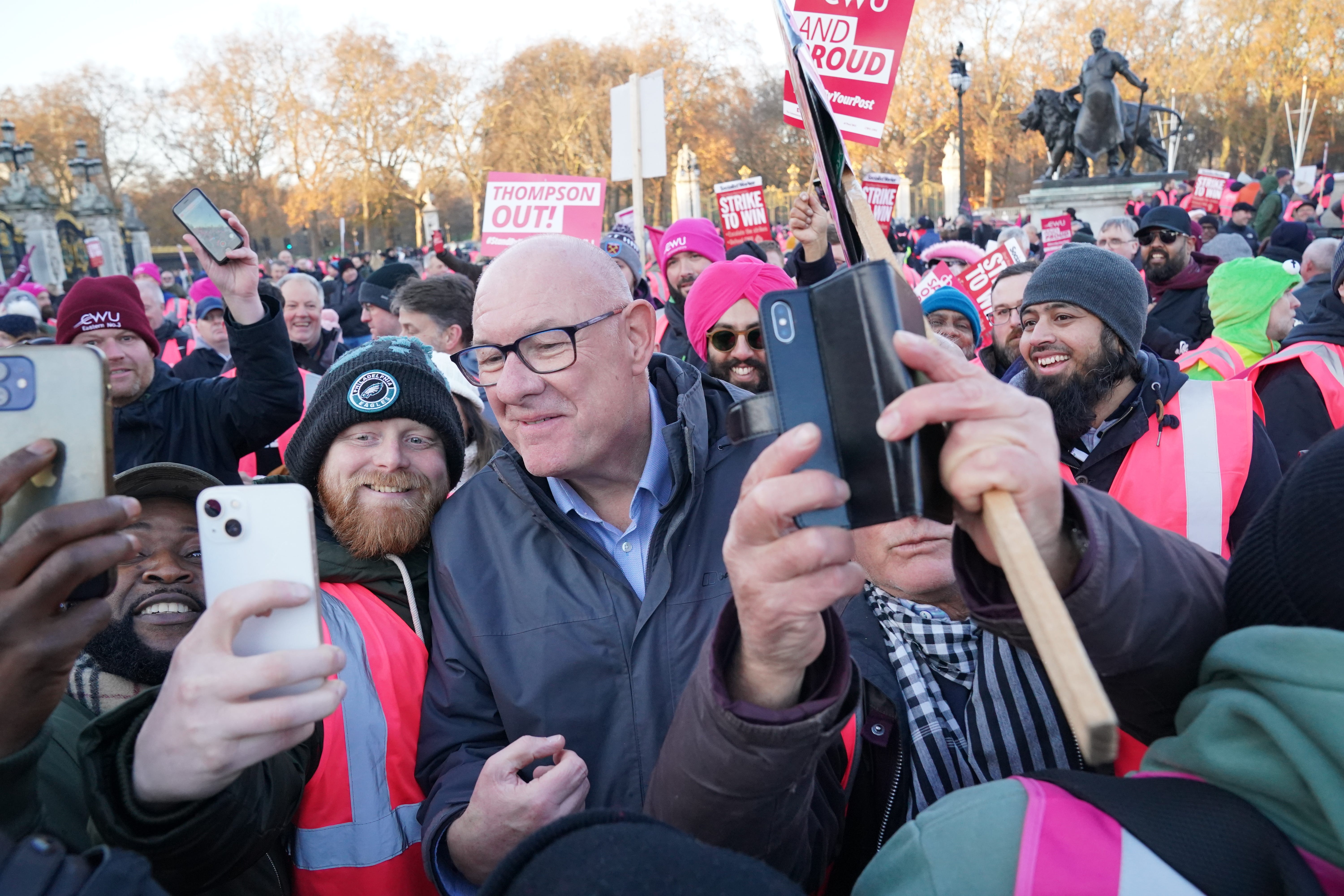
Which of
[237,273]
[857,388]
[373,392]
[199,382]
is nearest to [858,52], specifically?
[237,273]

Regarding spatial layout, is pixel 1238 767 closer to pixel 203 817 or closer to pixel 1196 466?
pixel 203 817

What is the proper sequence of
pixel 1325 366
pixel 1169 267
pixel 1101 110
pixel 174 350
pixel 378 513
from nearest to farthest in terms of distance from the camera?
pixel 378 513 → pixel 1325 366 → pixel 1169 267 → pixel 174 350 → pixel 1101 110

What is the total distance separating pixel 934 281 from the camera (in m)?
6.32

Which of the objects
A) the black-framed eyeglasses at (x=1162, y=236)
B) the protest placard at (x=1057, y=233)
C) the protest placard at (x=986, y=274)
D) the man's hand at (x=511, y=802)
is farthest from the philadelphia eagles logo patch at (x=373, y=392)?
the protest placard at (x=1057, y=233)

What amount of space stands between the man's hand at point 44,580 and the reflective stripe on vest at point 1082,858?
100 centimetres

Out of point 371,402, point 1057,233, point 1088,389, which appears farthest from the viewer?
point 1057,233

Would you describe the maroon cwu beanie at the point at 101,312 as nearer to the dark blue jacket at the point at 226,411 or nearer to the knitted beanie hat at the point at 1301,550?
the dark blue jacket at the point at 226,411

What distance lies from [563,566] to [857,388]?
3.57 feet

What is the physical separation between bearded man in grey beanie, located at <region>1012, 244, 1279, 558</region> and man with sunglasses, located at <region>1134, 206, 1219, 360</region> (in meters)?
3.05

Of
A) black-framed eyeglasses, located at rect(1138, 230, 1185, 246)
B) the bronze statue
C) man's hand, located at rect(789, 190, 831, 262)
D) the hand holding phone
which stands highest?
the bronze statue

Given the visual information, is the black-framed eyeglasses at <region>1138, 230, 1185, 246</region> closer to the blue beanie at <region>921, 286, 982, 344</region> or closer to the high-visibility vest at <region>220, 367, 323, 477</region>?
the blue beanie at <region>921, 286, 982, 344</region>

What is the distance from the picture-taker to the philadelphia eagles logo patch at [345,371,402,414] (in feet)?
7.77

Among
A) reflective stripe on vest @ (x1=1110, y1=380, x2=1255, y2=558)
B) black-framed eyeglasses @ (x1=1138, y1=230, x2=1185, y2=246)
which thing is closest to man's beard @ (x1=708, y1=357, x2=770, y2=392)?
reflective stripe on vest @ (x1=1110, y1=380, x2=1255, y2=558)

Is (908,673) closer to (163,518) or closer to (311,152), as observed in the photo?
(163,518)
